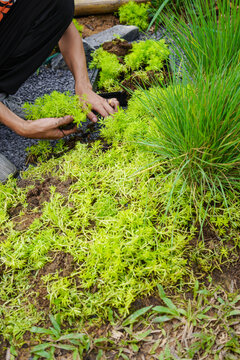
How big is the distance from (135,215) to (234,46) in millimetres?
1256

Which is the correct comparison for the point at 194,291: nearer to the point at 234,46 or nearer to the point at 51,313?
the point at 51,313

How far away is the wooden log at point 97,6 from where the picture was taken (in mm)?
3582

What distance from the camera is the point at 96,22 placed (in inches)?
145

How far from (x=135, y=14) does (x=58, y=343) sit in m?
3.32

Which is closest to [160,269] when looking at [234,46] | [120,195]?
[120,195]

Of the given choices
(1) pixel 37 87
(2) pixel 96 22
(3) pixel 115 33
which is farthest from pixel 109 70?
(2) pixel 96 22

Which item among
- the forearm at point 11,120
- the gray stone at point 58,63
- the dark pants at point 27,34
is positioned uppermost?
the dark pants at point 27,34

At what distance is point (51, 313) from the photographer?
4.41 feet

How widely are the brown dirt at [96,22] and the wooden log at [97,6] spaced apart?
7 centimetres

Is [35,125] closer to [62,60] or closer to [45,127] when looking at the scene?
[45,127]

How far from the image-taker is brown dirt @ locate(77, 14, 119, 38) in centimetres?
359

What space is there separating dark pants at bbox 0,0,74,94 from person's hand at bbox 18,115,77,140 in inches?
15.8

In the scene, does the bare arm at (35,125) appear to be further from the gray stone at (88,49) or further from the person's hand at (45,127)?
the gray stone at (88,49)

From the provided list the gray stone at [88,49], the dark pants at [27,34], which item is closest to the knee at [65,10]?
the dark pants at [27,34]
